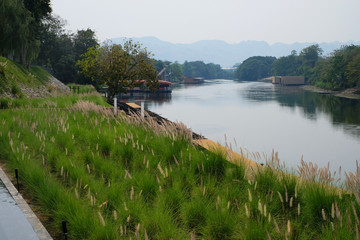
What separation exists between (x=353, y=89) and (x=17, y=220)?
82.1 m

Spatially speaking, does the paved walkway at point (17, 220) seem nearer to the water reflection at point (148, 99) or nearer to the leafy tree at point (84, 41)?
the water reflection at point (148, 99)

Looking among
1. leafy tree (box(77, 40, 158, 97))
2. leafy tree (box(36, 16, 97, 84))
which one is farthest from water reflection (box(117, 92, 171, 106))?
leafy tree (box(77, 40, 158, 97))

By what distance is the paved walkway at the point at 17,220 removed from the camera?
4359 mm

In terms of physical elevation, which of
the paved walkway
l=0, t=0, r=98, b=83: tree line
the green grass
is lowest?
the paved walkway

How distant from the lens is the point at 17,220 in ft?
15.8

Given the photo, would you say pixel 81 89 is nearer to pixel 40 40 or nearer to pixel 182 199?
pixel 40 40

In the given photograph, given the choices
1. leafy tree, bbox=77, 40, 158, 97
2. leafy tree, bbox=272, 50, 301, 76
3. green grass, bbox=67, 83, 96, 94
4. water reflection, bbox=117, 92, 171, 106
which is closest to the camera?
leafy tree, bbox=77, 40, 158, 97

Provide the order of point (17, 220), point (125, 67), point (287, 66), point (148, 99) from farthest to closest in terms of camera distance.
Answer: point (287, 66) < point (148, 99) < point (125, 67) < point (17, 220)

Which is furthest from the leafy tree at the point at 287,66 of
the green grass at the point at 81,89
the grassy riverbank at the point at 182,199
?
the grassy riverbank at the point at 182,199

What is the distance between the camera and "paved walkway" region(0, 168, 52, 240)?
436cm

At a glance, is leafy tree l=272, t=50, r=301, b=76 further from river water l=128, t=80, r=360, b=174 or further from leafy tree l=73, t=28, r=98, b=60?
river water l=128, t=80, r=360, b=174

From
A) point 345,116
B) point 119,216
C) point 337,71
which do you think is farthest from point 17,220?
point 337,71

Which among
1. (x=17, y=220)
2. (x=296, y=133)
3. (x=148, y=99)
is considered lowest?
(x=296, y=133)

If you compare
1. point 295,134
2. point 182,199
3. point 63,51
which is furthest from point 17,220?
point 63,51
